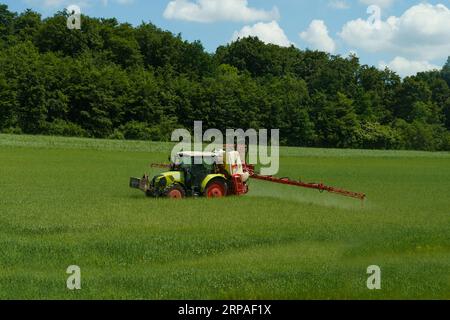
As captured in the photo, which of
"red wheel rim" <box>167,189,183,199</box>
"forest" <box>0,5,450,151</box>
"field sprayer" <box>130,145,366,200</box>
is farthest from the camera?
"forest" <box>0,5,450,151</box>

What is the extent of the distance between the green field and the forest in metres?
64.5

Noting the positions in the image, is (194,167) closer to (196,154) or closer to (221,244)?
(196,154)

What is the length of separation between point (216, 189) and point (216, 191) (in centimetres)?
8

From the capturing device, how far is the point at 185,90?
349 feet

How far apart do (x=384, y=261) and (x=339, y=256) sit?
3.46 ft

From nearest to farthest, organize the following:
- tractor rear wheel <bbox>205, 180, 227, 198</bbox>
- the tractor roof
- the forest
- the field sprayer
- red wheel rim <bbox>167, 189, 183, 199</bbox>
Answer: red wheel rim <bbox>167, 189, 183, 199</bbox> < the field sprayer < the tractor roof < tractor rear wheel <bbox>205, 180, 227, 198</bbox> < the forest

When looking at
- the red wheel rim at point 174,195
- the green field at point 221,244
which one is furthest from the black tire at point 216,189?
the red wheel rim at point 174,195

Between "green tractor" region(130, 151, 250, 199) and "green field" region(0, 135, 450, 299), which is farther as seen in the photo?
"green tractor" region(130, 151, 250, 199)

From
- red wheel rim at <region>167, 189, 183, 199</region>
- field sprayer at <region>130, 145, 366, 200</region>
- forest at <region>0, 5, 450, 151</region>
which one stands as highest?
forest at <region>0, 5, 450, 151</region>

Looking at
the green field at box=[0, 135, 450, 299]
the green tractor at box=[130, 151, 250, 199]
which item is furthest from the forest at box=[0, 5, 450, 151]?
the green tractor at box=[130, 151, 250, 199]

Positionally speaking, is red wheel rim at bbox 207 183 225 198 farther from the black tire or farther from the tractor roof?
the tractor roof

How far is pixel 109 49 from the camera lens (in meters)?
122

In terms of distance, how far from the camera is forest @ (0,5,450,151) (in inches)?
3644
